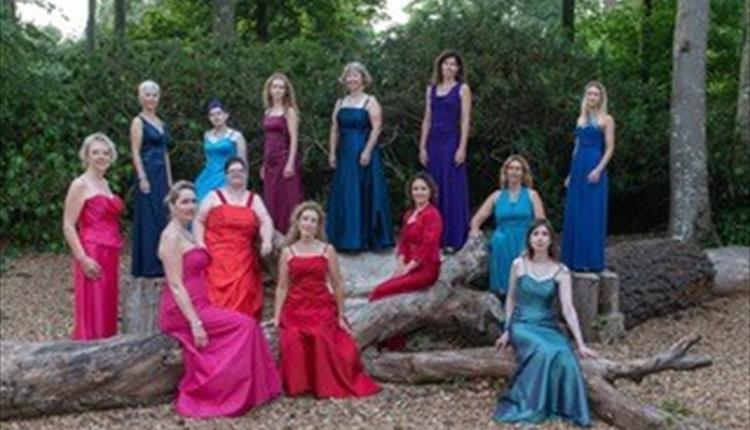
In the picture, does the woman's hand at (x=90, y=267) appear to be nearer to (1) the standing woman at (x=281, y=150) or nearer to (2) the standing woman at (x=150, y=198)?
(2) the standing woman at (x=150, y=198)

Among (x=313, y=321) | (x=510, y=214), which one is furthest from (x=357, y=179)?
(x=313, y=321)

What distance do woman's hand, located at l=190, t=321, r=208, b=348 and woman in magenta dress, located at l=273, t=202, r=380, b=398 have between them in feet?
2.22

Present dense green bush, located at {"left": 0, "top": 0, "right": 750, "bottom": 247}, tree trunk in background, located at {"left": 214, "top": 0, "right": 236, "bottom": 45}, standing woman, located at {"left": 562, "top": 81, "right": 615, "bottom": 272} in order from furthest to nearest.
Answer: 1. tree trunk in background, located at {"left": 214, "top": 0, "right": 236, "bottom": 45}
2. dense green bush, located at {"left": 0, "top": 0, "right": 750, "bottom": 247}
3. standing woman, located at {"left": 562, "top": 81, "right": 615, "bottom": 272}

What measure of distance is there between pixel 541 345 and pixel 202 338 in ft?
7.05

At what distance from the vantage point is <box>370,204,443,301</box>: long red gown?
803 cm

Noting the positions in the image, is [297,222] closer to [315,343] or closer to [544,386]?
[315,343]

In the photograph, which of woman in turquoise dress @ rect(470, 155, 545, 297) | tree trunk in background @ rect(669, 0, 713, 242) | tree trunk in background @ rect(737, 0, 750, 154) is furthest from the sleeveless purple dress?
tree trunk in background @ rect(737, 0, 750, 154)

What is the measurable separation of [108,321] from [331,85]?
597cm

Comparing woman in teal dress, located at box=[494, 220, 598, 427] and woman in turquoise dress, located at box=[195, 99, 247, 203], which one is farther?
woman in turquoise dress, located at box=[195, 99, 247, 203]

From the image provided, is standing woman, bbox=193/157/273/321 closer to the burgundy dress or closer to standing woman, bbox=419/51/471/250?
the burgundy dress

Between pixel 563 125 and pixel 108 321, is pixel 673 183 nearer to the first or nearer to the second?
pixel 563 125

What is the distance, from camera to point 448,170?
9586 millimetres

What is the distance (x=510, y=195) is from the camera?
8836 mm

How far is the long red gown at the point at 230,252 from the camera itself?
8289 mm
